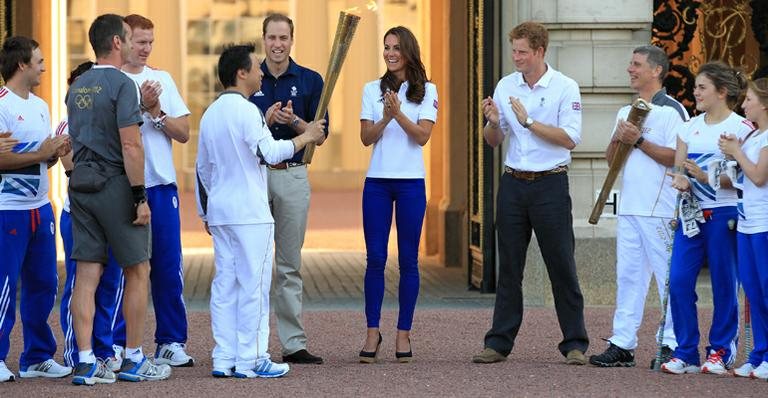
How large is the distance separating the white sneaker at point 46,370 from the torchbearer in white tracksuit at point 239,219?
0.83 metres

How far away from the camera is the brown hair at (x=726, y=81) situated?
30.9 feet

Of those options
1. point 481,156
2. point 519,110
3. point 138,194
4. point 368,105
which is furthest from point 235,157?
point 481,156

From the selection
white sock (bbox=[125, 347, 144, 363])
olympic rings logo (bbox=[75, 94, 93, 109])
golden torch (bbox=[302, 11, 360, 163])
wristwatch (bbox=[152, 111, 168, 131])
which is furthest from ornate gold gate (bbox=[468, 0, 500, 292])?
olympic rings logo (bbox=[75, 94, 93, 109])

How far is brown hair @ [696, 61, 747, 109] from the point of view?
9.42 metres

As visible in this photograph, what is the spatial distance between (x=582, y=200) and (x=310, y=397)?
204 inches

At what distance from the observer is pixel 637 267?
9672 mm

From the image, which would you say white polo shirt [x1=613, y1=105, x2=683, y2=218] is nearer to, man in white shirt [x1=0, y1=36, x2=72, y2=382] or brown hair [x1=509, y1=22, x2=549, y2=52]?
brown hair [x1=509, y1=22, x2=549, y2=52]

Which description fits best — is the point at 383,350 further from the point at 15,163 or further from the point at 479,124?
the point at 479,124

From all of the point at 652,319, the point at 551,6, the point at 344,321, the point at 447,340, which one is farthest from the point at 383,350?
the point at 551,6

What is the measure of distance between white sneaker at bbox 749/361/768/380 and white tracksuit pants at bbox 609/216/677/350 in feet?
1.91

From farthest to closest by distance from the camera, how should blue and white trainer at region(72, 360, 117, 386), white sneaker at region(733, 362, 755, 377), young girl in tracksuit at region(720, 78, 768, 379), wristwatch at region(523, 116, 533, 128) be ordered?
wristwatch at region(523, 116, 533, 128) < white sneaker at region(733, 362, 755, 377) < young girl in tracksuit at region(720, 78, 768, 379) < blue and white trainer at region(72, 360, 117, 386)

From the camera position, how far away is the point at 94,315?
926cm

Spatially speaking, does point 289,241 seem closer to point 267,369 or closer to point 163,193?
point 163,193

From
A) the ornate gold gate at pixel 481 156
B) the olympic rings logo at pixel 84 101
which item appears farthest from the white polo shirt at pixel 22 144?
the ornate gold gate at pixel 481 156
